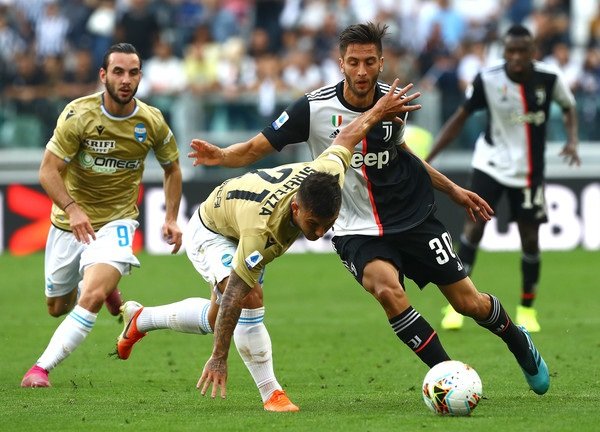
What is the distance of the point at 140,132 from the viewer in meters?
9.31

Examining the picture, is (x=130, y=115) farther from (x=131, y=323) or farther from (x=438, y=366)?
(x=438, y=366)

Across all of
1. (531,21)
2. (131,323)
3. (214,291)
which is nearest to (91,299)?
(131,323)

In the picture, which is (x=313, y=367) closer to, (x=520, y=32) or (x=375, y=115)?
(x=375, y=115)

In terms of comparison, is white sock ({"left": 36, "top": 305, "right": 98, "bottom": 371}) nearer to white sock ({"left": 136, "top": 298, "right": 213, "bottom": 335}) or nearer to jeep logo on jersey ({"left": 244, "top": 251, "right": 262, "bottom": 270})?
white sock ({"left": 136, "top": 298, "right": 213, "bottom": 335})

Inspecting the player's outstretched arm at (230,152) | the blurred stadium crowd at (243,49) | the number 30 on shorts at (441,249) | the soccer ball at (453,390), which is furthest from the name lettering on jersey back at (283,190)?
the blurred stadium crowd at (243,49)

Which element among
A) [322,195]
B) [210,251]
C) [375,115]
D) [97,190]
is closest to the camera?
[322,195]

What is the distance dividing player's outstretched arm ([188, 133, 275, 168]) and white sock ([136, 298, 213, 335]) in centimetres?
109

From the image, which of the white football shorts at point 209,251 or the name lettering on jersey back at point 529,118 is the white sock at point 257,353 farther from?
the name lettering on jersey back at point 529,118

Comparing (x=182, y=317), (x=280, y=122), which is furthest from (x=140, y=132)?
(x=280, y=122)

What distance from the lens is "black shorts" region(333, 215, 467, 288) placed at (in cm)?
782

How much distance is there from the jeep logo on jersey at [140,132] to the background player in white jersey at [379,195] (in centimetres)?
163

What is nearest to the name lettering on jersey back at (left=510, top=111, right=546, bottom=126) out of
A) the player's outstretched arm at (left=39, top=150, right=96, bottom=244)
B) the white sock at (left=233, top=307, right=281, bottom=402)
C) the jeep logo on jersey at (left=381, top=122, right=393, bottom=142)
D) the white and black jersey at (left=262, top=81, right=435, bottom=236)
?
the white and black jersey at (left=262, top=81, right=435, bottom=236)

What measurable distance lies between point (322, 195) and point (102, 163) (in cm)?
310

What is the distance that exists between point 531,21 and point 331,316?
10260mm
